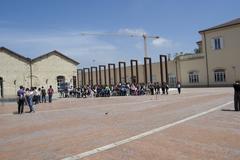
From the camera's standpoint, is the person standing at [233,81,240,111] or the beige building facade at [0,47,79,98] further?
the beige building facade at [0,47,79,98]

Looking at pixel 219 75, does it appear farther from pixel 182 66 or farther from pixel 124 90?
pixel 124 90

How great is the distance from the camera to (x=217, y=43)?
5097cm

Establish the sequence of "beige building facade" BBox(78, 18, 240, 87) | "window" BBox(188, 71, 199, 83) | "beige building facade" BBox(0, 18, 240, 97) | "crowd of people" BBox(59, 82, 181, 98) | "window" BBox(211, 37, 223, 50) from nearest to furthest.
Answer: "crowd of people" BBox(59, 82, 181, 98)
"beige building facade" BBox(78, 18, 240, 87)
"beige building facade" BBox(0, 18, 240, 97)
"window" BBox(211, 37, 223, 50)
"window" BBox(188, 71, 199, 83)

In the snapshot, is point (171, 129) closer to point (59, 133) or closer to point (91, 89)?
point (59, 133)

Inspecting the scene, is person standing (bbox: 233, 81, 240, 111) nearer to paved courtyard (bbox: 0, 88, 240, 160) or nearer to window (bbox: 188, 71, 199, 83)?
paved courtyard (bbox: 0, 88, 240, 160)

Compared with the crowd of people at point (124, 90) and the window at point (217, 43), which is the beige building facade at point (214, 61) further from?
the crowd of people at point (124, 90)

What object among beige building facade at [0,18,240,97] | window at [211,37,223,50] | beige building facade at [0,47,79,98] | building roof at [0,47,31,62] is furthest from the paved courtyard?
building roof at [0,47,31,62]

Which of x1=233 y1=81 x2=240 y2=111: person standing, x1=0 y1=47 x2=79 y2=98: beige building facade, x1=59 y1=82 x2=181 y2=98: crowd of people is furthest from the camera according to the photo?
x1=0 y1=47 x2=79 y2=98: beige building facade

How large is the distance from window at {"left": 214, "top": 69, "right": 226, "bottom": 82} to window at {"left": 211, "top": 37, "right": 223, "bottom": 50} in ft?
11.4

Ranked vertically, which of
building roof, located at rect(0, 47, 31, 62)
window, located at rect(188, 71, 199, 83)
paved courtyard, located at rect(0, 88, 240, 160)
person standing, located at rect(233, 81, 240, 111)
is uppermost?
building roof, located at rect(0, 47, 31, 62)

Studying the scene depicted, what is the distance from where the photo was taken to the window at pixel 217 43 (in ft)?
165

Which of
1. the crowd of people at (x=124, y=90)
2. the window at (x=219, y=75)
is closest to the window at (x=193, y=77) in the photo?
the window at (x=219, y=75)

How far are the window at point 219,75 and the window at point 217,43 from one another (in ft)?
11.4

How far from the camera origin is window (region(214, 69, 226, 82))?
49.8 m
